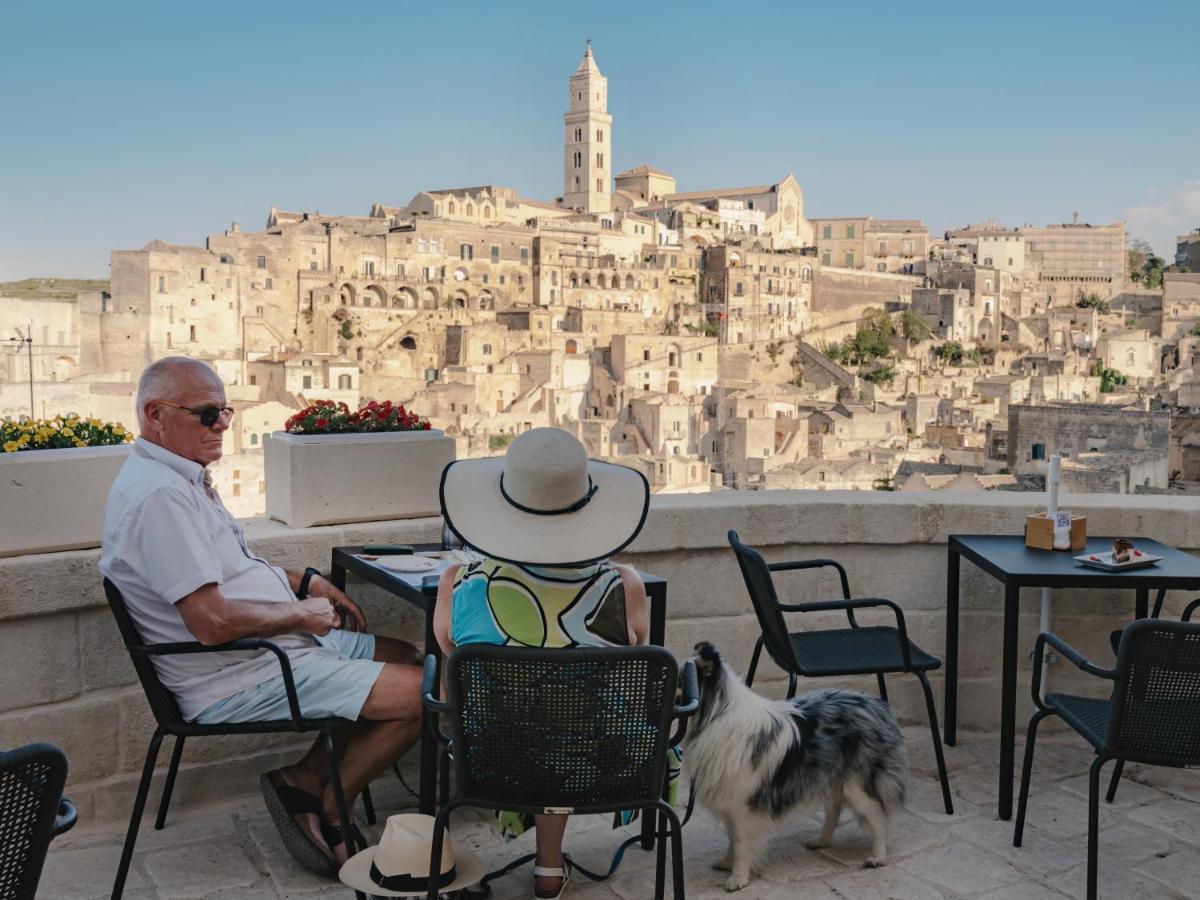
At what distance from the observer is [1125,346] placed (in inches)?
1957

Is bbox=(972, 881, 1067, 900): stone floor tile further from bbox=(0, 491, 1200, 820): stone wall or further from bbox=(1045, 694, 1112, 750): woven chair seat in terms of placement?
bbox=(0, 491, 1200, 820): stone wall

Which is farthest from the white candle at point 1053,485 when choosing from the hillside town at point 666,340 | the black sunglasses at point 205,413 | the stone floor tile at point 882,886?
the hillside town at point 666,340

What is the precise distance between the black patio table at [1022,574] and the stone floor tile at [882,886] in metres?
0.46

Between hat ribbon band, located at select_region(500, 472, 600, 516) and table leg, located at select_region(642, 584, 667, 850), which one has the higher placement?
hat ribbon band, located at select_region(500, 472, 600, 516)

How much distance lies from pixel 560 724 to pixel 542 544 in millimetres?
363

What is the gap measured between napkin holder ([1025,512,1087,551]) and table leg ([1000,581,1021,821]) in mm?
354

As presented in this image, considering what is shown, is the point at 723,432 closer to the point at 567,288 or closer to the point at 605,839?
the point at 567,288

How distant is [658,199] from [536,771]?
225 ft

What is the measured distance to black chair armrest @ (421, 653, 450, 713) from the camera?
1.97 meters

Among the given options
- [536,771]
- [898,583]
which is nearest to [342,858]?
[536,771]

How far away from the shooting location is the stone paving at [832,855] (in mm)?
2385

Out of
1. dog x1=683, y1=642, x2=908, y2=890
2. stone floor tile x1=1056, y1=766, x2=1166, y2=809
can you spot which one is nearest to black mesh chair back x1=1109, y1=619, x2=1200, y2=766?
dog x1=683, y1=642, x2=908, y2=890

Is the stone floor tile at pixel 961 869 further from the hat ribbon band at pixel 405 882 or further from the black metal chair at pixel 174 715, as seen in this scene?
the black metal chair at pixel 174 715

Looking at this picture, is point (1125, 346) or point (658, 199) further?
point (658, 199)
